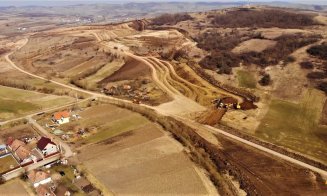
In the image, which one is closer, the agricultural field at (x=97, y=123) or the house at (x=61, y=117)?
the agricultural field at (x=97, y=123)

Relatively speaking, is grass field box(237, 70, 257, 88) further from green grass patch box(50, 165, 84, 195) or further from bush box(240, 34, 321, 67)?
green grass patch box(50, 165, 84, 195)

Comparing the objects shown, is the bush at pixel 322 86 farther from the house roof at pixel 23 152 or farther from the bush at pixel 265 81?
the house roof at pixel 23 152

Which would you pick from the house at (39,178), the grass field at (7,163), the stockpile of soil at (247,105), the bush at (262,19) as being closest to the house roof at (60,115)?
the grass field at (7,163)

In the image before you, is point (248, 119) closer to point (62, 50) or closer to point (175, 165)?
point (175, 165)

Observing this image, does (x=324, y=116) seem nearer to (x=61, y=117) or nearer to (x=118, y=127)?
(x=118, y=127)

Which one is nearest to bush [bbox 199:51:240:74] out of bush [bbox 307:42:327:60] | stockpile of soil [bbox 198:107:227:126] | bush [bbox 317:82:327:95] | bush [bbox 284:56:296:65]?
bush [bbox 284:56:296:65]

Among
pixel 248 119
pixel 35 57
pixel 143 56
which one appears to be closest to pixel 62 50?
pixel 35 57
